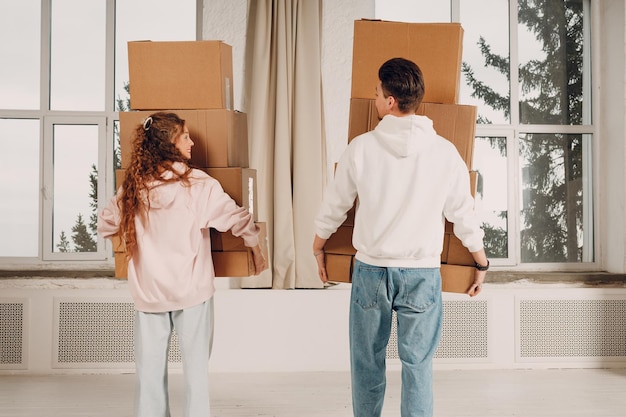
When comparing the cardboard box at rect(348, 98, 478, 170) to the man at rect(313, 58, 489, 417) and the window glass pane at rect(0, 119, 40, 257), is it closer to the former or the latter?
the man at rect(313, 58, 489, 417)

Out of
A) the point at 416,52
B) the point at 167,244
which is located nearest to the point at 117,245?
the point at 167,244

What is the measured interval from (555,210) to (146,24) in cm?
275

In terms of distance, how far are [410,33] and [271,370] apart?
205 cm

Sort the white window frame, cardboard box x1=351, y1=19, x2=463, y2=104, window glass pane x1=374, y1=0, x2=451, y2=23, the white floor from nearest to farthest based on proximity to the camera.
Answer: cardboard box x1=351, y1=19, x2=463, y2=104 → the white floor → the white window frame → window glass pane x1=374, y1=0, x2=451, y2=23

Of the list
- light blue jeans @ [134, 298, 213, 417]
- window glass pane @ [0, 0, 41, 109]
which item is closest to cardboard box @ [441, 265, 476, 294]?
light blue jeans @ [134, 298, 213, 417]

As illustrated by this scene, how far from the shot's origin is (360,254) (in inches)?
76.0

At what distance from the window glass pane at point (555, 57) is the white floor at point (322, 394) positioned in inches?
61.1

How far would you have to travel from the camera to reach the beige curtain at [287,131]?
341 cm

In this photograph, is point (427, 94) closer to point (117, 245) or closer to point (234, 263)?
point (234, 263)

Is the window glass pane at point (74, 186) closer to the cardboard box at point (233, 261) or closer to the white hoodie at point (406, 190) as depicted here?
the cardboard box at point (233, 261)

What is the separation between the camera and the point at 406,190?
1.83m

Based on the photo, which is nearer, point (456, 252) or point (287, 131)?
point (456, 252)

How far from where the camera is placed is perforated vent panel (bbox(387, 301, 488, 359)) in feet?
11.6

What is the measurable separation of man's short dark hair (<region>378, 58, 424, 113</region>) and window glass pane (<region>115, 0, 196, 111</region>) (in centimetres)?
219
